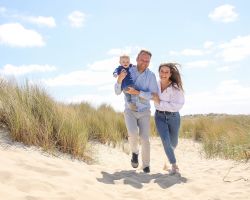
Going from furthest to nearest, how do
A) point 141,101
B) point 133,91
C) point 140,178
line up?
point 141,101 < point 133,91 < point 140,178

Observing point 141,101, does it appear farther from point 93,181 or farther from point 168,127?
point 93,181

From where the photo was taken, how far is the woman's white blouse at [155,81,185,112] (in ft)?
21.9

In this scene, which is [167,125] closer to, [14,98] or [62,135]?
[62,135]

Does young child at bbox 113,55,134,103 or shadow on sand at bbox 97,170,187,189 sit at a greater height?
young child at bbox 113,55,134,103

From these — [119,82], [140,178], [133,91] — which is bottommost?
[140,178]

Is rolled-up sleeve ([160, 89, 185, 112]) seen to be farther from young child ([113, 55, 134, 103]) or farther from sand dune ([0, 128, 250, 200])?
sand dune ([0, 128, 250, 200])

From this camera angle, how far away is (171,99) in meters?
6.69

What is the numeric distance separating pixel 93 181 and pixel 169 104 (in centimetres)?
170

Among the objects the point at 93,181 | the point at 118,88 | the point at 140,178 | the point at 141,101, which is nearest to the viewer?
the point at 93,181

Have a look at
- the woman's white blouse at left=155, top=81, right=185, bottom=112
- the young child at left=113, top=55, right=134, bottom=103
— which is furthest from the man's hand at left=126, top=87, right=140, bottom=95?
the woman's white blouse at left=155, top=81, right=185, bottom=112

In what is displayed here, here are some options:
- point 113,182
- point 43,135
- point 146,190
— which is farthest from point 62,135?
point 146,190

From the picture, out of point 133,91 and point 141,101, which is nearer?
point 133,91

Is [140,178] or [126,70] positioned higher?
[126,70]

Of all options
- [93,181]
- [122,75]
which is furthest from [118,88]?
[93,181]
